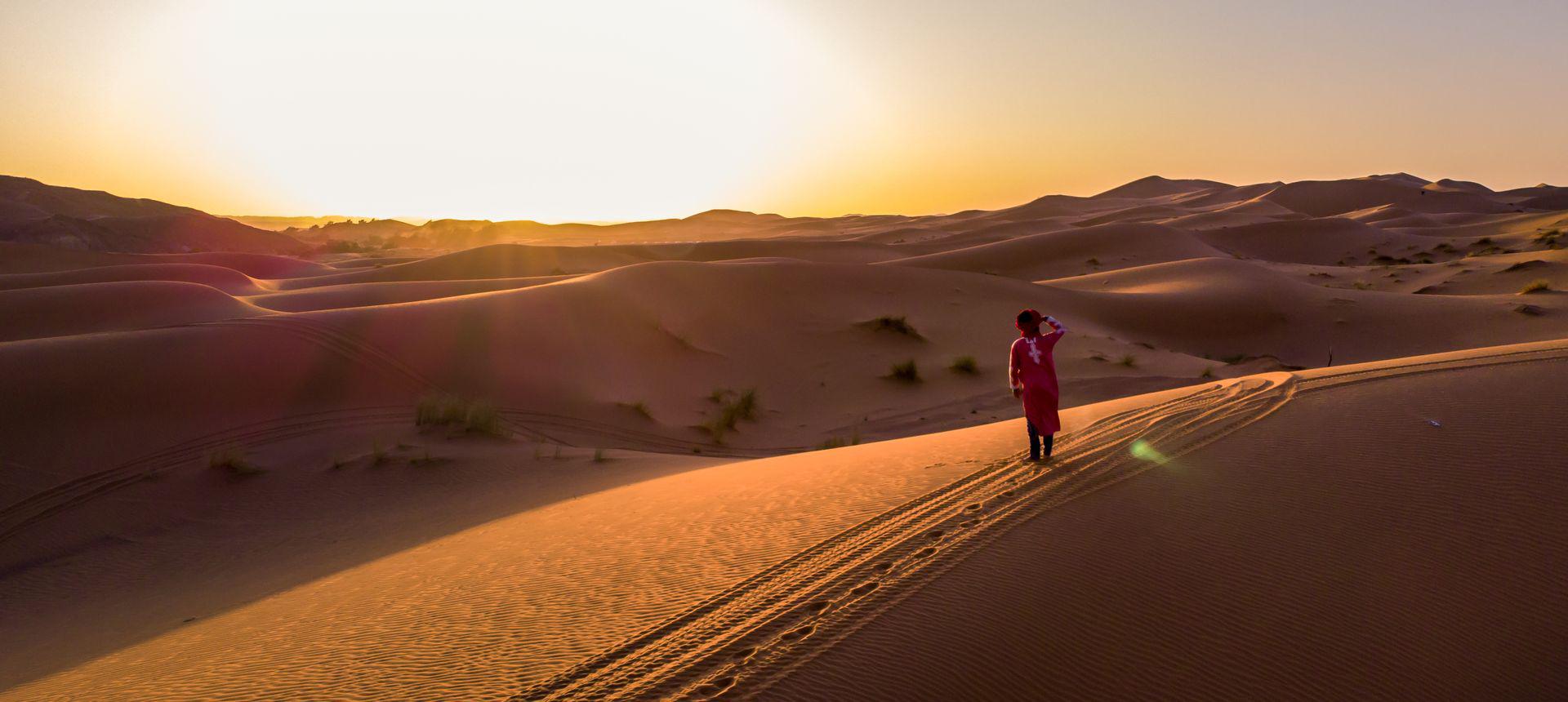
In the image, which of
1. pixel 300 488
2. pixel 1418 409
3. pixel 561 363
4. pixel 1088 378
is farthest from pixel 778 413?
pixel 1418 409

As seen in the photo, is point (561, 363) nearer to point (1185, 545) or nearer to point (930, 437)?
point (930, 437)

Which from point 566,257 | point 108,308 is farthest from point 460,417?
point 566,257

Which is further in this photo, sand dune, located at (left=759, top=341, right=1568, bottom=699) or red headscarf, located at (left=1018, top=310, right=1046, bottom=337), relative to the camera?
red headscarf, located at (left=1018, top=310, right=1046, bottom=337)

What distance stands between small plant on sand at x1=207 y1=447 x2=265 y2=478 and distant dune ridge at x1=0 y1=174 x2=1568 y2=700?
0.12 ft

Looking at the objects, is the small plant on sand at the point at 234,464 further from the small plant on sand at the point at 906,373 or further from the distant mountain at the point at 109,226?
the distant mountain at the point at 109,226

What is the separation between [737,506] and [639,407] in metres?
7.72

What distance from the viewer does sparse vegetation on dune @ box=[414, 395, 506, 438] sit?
38.1ft

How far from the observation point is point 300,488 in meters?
9.58

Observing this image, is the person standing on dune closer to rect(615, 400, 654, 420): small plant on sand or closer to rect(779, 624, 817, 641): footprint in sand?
rect(779, 624, 817, 641): footprint in sand

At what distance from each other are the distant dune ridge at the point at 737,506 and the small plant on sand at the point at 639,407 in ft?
0.59

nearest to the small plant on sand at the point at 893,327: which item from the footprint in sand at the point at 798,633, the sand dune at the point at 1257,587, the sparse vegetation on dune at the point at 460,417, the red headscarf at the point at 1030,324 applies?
the sparse vegetation on dune at the point at 460,417

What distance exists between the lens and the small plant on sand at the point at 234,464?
9906 millimetres

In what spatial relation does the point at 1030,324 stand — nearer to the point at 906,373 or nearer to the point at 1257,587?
the point at 1257,587

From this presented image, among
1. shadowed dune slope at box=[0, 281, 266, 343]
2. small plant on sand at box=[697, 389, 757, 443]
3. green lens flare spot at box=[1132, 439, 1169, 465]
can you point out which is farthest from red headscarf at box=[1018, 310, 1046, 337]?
shadowed dune slope at box=[0, 281, 266, 343]
